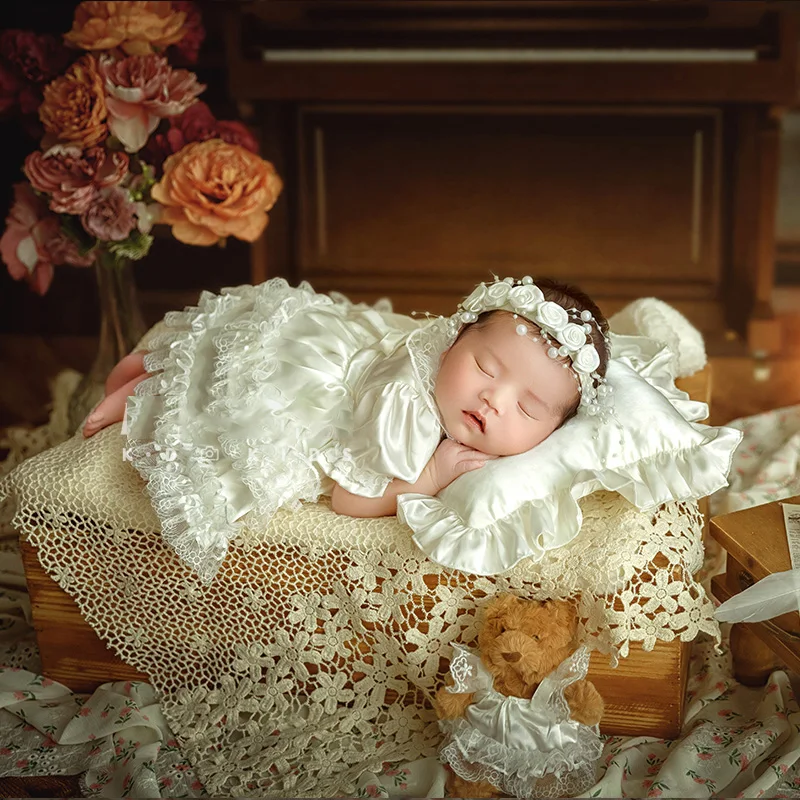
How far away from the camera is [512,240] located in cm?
332

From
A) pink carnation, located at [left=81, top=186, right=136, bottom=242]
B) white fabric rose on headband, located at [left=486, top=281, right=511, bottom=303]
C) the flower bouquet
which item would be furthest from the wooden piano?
white fabric rose on headband, located at [left=486, top=281, right=511, bottom=303]

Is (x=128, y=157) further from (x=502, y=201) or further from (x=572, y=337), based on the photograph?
(x=502, y=201)

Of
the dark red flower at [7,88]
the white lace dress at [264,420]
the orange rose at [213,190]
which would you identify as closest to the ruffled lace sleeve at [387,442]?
the white lace dress at [264,420]

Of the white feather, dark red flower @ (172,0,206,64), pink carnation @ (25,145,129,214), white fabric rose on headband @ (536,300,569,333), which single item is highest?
dark red flower @ (172,0,206,64)

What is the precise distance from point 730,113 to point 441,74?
3.17 ft

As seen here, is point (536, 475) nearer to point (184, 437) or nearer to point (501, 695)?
point (501, 695)

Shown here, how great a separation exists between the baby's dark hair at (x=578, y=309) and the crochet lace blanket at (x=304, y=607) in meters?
0.20

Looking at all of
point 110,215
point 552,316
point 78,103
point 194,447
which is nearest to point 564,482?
point 552,316

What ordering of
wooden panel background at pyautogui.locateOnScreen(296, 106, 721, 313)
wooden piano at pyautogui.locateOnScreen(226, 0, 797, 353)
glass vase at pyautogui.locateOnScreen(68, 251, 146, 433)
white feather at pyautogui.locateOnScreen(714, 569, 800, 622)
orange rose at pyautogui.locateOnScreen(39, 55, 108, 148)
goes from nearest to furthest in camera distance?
1. white feather at pyautogui.locateOnScreen(714, 569, 800, 622)
2. orange rose at pyautogui.locateOnScreen(39, 55, 108, 148)
3. glass vase at pyautogui.locateOnScreen(68, 251, 146, 433)
4. wooden piano at pyautogui.locateOnScreen(226, 0, 797, 353)
5. wooden panel background at pyautogui.locateOnScreen(296, 106, 721, 313)

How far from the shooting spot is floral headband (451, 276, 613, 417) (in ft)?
4.78

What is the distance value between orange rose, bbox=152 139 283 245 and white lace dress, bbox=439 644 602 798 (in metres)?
1.06

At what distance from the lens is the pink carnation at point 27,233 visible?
2080mm

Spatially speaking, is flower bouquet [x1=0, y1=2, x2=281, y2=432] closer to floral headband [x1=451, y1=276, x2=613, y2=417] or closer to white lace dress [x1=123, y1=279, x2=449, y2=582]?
white lace dress [x1=123, y1=279, x2=449, y2=582]

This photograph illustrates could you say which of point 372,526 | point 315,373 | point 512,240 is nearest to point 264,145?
A: point 512,240
